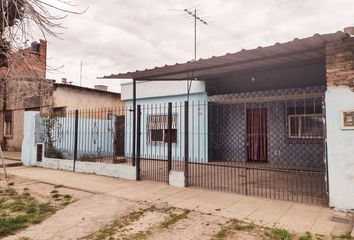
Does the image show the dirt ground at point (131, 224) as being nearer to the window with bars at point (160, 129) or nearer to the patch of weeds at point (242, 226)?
the patch of weeds at point (242, 226)

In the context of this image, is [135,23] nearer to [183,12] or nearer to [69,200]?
[183,12]

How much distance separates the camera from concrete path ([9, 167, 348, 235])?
5.12 meters

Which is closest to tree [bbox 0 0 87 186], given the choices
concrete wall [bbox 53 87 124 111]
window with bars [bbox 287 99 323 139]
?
window with bars [bbox 287 99 323 139]

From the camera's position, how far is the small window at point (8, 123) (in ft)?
62.6

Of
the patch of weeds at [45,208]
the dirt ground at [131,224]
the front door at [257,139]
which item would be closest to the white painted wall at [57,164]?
the dirt ground at [131,224]

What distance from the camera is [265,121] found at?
41.1ft

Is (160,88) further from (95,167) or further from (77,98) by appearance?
(95,167)

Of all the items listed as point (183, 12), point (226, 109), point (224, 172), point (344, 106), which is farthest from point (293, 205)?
point (183, 12)

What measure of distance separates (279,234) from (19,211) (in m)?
4.83

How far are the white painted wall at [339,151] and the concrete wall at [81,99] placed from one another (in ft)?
45.5

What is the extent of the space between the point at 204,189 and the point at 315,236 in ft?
11.3

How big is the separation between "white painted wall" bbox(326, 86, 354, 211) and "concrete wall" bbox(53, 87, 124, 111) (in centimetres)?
1387

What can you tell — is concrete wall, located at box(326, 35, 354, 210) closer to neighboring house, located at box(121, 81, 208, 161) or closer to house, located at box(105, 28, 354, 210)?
house, located at box(105, 28, 354, 210)

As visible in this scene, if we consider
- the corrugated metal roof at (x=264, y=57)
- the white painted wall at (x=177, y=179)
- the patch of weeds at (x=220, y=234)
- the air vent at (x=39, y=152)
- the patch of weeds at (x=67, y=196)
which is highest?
the corrugated metal roof at (x=264, y=57)
